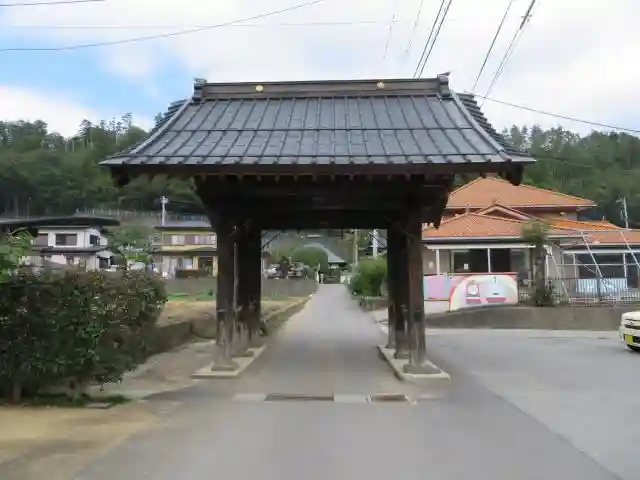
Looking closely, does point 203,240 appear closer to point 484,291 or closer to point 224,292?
point 484,291

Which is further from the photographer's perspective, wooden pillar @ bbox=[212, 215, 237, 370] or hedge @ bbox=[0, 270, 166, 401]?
wooden pillar @ bbox=[212, 215, 237, 370]

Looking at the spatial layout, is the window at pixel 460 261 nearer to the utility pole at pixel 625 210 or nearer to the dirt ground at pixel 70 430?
the dirt ground at pixel 70 430

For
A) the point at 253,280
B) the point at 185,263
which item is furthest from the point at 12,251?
the point at 185,263

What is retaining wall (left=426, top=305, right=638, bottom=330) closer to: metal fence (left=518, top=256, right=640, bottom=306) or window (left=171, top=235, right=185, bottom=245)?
metal fence (left=518, top=256, right=640, bottom=306)

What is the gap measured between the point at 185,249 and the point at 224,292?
59.5 metres

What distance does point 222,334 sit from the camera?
12430mm

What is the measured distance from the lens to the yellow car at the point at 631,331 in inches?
670

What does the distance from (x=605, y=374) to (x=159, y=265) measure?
59435 mm

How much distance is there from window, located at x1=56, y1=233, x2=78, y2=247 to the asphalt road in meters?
45.9

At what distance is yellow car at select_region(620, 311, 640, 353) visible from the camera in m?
17.0

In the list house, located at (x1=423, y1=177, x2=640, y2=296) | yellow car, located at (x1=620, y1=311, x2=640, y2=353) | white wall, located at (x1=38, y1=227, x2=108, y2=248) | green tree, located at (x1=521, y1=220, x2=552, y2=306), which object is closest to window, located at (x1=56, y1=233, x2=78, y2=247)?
white wall, located at (x1=38, y1=227, x2=108, y2=248)

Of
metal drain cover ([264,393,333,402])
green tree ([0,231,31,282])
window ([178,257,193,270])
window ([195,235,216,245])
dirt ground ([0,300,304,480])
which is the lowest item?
metal drain cover ([264,393,333,402])

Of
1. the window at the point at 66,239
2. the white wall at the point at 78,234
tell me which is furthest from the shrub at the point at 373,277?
the window at the point at 66,239

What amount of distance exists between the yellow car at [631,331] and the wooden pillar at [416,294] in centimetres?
767
